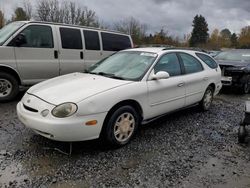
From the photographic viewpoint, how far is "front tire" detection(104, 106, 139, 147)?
3553 millimetres

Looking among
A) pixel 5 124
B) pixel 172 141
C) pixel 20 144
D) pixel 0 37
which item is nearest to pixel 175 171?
pixel 172 141

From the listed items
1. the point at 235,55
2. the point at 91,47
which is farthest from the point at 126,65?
the point at 235,55

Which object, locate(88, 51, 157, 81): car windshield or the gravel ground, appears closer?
the gravel ground

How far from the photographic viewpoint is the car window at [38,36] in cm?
595

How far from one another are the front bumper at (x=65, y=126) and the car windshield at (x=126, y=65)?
40.1 inches

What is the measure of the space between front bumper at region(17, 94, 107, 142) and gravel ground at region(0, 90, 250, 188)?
36 centimetres

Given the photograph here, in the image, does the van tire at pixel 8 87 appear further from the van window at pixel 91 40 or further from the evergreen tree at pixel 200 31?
the evergreen tree at pixel 200 31

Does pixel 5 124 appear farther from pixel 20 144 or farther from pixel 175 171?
pixel 175 171

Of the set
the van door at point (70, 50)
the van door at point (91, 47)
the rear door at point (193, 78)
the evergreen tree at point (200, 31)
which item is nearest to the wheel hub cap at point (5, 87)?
the van door at point (70, 50)

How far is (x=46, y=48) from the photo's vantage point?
6.29 metres

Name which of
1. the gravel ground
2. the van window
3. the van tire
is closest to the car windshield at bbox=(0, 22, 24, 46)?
the van tire

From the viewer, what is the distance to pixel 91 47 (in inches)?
287

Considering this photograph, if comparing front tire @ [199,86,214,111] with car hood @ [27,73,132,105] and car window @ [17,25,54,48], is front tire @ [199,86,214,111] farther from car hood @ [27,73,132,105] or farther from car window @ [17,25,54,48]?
car window @ [17,25,54,48]

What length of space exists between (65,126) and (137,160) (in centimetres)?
111
